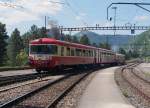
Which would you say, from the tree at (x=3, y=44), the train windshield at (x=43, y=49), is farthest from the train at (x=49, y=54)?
the tree at (x=3, y=44)

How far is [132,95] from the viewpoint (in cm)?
2033

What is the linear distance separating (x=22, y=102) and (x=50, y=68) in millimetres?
19447

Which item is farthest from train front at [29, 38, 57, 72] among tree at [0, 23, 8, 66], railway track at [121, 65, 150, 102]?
tree at [0, 23, 8, 66]

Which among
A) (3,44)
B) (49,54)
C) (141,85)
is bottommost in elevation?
(141,85)

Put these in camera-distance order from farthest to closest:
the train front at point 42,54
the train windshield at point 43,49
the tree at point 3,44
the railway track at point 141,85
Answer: the tree at point 3,44
the train windshield at point 43,49
the train front at point 42,54
the railway track at point 141,85

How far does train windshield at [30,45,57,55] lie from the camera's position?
35.8m

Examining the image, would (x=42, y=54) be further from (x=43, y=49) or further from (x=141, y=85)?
(x=141, y=85)

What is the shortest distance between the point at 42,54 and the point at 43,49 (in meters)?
0.44

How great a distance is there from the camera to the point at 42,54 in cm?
3597

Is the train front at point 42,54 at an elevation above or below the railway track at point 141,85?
above

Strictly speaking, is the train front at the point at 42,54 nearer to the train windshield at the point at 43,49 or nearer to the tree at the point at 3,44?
the train windshield at the point at 43,49

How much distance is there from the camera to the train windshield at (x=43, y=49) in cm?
3581

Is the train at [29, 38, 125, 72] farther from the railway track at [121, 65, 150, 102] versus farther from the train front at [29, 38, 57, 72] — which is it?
the railway track at [121, 65, 150, 102]

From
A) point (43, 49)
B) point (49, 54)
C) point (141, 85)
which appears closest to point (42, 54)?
point (43, 49)
